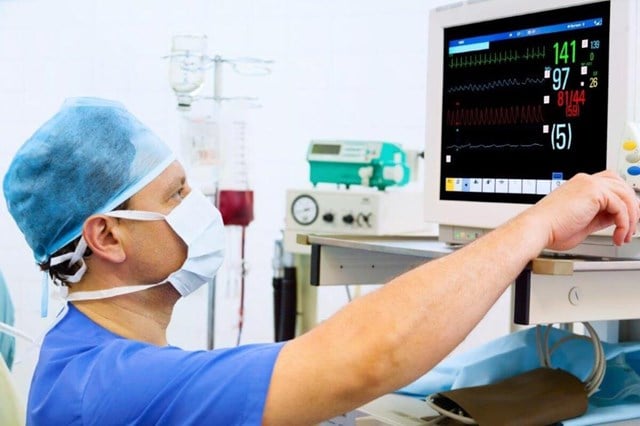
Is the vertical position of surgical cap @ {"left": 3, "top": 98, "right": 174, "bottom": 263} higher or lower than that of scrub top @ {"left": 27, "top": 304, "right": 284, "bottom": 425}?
higher

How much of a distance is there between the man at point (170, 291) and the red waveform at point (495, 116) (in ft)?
0.85

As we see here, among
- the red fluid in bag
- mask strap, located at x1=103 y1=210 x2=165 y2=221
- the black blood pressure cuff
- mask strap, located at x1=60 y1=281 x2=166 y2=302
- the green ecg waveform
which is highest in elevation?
the green ecg waveform

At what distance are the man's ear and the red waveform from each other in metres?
0.63

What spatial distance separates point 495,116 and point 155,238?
60 centimetres

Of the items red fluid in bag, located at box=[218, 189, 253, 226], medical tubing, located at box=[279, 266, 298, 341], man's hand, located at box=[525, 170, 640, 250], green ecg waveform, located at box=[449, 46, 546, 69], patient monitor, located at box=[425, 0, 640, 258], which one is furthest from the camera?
red fluid in bag, located at box=[218, 189, 253, 226]

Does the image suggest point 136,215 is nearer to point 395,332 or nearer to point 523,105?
point 395,332

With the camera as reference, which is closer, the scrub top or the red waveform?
the scrub top

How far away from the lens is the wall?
3373mm

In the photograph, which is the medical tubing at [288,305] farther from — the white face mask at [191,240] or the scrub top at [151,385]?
the scrub top at [151,385]

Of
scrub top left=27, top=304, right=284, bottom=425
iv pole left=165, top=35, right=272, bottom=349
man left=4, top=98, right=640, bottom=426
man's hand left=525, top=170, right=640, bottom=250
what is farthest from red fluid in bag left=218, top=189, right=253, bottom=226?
man's hand left=525, top=170, right=640, bottom=250

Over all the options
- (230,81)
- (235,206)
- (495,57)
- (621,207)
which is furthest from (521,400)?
(230,81)

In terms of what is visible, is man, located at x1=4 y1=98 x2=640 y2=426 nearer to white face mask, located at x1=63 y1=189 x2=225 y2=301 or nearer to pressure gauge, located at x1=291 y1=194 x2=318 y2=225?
white face mask, located at x1=63 y1=189 x2=225 y2=301

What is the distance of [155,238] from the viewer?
137cm

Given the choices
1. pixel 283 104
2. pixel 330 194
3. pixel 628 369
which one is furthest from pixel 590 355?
pixel 283 104
